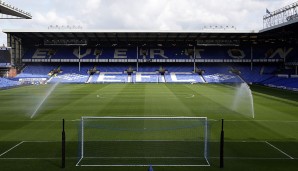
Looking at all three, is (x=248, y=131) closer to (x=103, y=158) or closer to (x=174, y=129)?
(x=174, y=129)

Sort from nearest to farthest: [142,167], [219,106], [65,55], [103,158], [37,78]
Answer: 1. [142,167]
2. [103,158]
3. [219,106]
4. [37,78]
5. [65,55]

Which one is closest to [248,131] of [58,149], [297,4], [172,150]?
[172,150]

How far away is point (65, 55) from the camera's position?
260 feet

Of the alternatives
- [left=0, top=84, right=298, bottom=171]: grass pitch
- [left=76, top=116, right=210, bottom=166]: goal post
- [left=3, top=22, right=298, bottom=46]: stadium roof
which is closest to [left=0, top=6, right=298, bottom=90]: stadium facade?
[left=3, top=22, right=298, bottom=46]: stadium roof

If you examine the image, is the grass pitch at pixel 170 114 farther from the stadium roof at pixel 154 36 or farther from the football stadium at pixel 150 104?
the stadium roof at pixel 154 36

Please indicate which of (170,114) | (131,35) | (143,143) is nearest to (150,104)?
(170,114)

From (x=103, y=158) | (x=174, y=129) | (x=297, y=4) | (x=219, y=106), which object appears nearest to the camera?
(x=103, y=158)

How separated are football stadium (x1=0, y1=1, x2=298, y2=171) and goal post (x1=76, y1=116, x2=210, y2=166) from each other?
5 cm

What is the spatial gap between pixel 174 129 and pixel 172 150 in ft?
14.5

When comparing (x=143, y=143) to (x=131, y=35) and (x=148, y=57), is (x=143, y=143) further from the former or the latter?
(x=148, y=57)

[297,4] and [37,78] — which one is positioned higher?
[297,4]

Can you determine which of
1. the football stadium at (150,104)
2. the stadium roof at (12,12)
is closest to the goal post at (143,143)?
the football stadium at (150,104)

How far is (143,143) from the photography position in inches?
658

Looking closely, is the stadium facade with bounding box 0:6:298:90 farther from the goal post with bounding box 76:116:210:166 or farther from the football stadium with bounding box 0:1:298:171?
the goal post with bounding box 76:116:210:166
